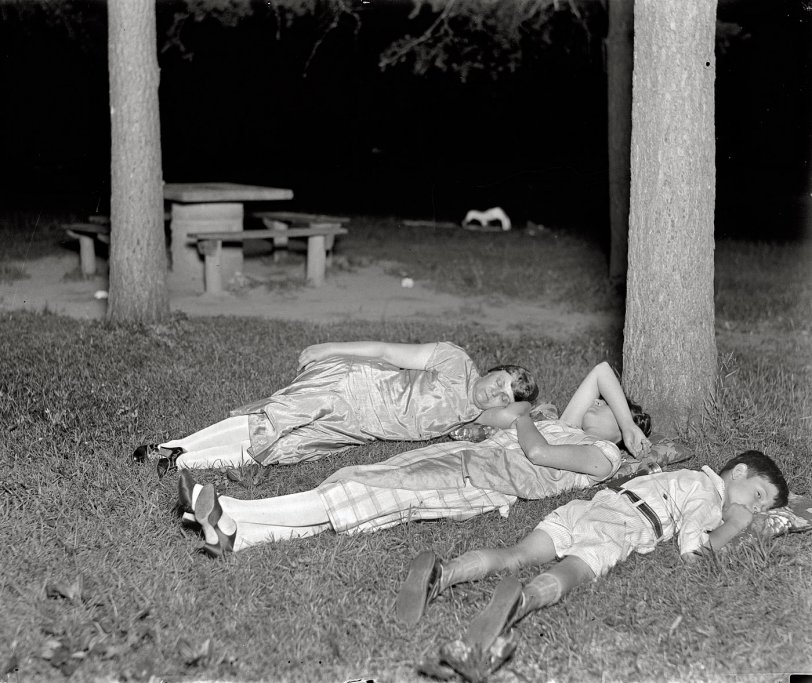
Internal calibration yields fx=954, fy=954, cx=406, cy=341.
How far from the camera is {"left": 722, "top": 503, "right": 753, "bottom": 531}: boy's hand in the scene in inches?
156

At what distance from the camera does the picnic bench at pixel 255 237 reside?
1003 centimetres

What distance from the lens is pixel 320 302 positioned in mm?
9914

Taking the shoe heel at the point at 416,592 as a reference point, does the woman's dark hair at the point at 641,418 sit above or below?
above

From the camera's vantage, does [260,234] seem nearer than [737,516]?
No

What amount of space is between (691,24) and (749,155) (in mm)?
18536

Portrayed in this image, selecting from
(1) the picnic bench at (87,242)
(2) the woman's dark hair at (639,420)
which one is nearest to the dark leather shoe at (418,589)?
(2) the woman's dark hair at (639,420)

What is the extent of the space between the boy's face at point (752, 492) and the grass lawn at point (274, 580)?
0.17m

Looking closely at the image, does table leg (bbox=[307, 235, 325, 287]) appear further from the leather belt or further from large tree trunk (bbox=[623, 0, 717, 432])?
the leather belt

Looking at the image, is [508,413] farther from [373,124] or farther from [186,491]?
[373,124]

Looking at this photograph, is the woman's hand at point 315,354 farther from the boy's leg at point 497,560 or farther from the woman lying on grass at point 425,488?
the boy's leg at point 497,560

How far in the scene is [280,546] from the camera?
12.6ft

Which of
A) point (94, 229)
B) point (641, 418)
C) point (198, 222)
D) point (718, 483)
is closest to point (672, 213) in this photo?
point (641, 418)

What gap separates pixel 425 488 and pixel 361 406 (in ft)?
2.19

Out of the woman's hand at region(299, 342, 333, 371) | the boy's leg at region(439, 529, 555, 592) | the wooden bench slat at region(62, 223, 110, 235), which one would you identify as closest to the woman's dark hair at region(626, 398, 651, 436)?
the boy's leg at region(439, 529, 555, 592)
